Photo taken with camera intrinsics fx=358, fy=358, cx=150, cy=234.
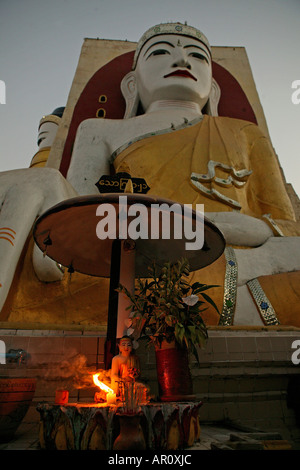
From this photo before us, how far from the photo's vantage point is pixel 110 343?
4.93 ft

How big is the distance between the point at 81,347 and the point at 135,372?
448mm

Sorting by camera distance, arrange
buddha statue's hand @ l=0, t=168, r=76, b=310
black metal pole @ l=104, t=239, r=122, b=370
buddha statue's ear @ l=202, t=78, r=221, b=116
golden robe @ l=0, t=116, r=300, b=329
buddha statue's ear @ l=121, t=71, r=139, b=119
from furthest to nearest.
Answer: buddha statue's ear @ l=202, t=78, r=221, b=116
buddha statue's ear @ l=121, t=71, r=139, b=119
golden robe @ l=0, t=116, r=300, b=329
buddha statue's hand @ l=0, t=168, r=76, b=310
black metal pole @ l=104, t=239, r=122, b=370

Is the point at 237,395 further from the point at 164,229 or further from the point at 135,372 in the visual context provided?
the point at 164,229

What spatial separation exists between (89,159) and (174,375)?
2969mm

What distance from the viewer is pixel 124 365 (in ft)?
4.55

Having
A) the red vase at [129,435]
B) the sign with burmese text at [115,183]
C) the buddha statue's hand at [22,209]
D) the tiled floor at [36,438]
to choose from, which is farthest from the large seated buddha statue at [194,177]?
the red vase at [129,435]

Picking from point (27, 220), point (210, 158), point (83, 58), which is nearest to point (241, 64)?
point (83, 58)

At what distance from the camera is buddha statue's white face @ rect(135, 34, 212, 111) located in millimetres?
4301

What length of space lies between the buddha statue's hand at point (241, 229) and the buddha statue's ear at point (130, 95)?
2409mm

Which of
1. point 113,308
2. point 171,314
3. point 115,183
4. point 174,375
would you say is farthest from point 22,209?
point 174,375

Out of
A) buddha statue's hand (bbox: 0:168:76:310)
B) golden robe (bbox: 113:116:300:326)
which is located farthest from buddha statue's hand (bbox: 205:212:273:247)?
buddha statue's hand (bbox: 0:168:76:310)

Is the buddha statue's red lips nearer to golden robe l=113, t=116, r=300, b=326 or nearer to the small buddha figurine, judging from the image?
golden robe l=113, t=116, r=300, b=326

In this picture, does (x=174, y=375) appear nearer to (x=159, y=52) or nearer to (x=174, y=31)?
(x=159, y=52)

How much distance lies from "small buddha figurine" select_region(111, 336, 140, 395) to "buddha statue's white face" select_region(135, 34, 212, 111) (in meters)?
3.65
